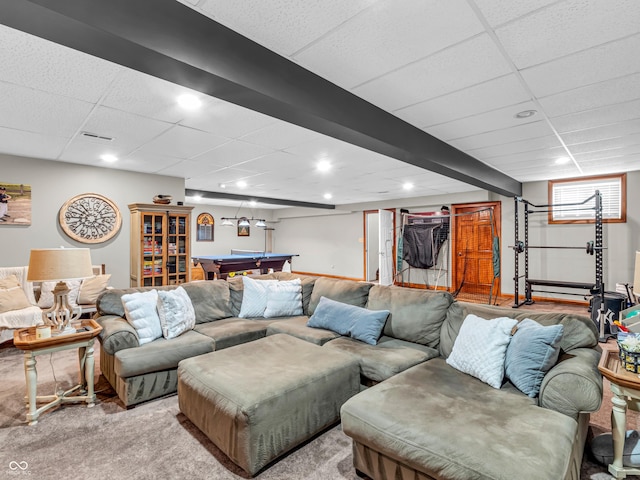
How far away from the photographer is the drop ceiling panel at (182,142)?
3.27 m

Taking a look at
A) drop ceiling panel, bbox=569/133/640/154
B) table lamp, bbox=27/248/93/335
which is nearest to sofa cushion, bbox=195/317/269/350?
table lamp, bbox=27/248/93/335

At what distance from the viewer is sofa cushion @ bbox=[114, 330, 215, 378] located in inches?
97.7

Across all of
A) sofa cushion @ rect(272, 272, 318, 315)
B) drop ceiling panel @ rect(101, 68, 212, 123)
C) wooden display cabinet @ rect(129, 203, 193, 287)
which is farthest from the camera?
wooden display cabinet @ rect(129, 203, 193, 287)

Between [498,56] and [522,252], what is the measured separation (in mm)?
5443

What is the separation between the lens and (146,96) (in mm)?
2451

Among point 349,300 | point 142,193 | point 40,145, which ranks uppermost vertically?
point 40,145

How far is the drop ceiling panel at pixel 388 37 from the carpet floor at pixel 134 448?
93.7 inches

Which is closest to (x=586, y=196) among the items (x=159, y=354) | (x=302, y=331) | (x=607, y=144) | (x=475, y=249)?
(x=475, y=249)

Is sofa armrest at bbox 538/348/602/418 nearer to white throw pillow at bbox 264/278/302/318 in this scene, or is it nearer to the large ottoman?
the large ottoman

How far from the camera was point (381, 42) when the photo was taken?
6.00 feet

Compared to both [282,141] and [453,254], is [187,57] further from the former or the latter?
[453,254]

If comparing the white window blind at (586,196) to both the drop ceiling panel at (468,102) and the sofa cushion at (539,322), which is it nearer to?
the drop ceiling panel at (468,102)

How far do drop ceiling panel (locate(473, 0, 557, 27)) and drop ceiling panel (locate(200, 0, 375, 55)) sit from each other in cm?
54

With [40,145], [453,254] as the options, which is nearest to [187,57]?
[40,145]
